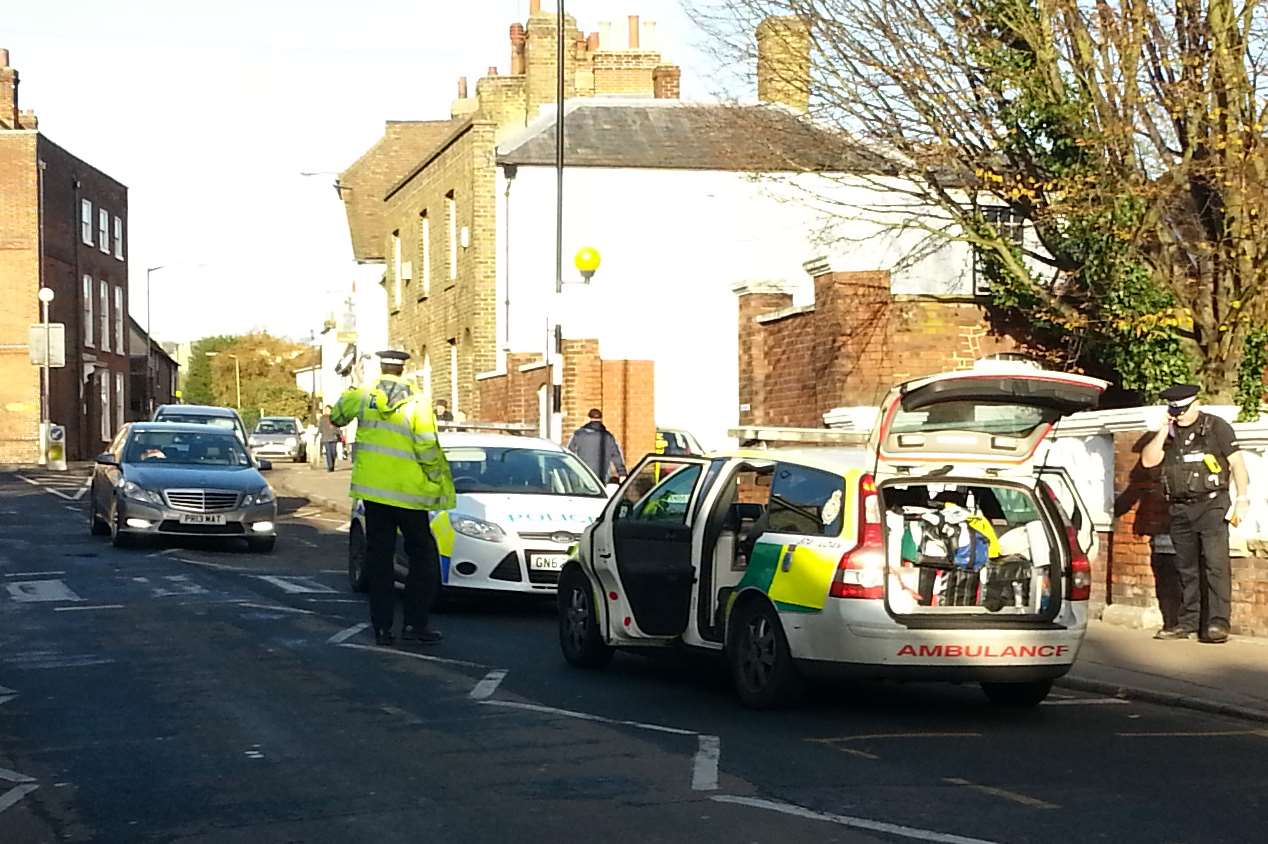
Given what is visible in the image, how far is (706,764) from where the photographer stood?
8.27m

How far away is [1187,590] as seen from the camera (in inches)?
532

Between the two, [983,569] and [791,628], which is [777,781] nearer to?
[791,628]

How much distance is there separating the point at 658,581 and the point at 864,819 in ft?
13.5

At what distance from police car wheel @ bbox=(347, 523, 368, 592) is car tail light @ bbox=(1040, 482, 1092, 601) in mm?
7899

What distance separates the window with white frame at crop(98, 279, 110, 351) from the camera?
62750mm

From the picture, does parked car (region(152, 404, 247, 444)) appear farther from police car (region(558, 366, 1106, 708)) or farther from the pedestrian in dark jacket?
police car (region(558, 366, 1106, 708))

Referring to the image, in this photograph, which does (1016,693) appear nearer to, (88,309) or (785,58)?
(785,58)

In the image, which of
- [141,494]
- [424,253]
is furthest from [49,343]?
[141,494]

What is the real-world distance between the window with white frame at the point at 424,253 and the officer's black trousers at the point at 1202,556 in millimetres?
31610

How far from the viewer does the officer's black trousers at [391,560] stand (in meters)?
12.7

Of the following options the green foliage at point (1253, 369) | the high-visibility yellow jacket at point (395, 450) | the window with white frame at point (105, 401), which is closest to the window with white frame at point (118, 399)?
the window with white frame at point (105, 401)

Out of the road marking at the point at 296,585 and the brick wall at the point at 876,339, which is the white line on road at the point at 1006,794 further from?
the brick wall at the point at 876,339

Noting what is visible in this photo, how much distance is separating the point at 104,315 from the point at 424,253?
2326 cm

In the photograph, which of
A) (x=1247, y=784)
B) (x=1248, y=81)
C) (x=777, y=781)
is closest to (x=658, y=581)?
(x=777, y=781)
